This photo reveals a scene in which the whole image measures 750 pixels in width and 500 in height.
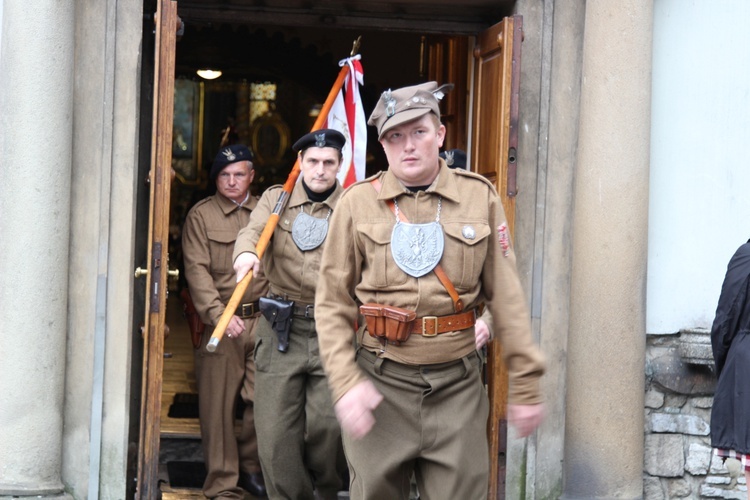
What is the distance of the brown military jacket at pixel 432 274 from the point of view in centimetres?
425

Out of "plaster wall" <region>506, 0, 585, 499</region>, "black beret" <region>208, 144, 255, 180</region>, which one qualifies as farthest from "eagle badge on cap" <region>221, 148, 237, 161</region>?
"plaster wall" <region>506, 0, 585, 499</region>

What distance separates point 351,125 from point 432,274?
2.58 metres

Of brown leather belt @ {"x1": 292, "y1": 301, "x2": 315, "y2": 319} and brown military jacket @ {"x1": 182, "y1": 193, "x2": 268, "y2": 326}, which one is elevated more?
brown military jacket @ {"x1": 182, "y1": 193, "x2": 268, "y2": 326}

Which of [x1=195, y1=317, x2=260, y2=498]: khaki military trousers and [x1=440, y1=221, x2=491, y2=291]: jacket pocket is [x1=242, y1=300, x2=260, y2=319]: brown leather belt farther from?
[x1=440, y1=221, x2=491, y2=291]: jacket pocket

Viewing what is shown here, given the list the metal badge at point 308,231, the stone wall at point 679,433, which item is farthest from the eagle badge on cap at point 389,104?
the stone wall at point 679,433

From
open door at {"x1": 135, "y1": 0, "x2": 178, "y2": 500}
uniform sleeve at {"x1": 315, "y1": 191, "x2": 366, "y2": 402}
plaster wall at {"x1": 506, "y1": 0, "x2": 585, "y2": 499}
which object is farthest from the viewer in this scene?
plaster wall at {"x1": 506, "y1": 0, "x2": 585, "y2": 499}

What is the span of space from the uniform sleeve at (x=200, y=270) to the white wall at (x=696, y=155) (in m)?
2.30

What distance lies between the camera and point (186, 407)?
8.82m

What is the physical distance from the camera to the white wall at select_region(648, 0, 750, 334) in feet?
20.8

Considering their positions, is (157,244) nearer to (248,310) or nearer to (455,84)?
(248,310)

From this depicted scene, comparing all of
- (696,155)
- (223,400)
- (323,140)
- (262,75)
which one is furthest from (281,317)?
(262,75)

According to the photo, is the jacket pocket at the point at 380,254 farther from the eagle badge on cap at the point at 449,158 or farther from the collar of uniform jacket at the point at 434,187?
the eagle badge on cap at the point at 449,158

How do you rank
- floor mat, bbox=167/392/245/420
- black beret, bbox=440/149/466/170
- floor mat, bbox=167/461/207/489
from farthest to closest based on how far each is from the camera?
1. floor mat, bbox=167/392/245/420
2. floor mat, bbox=167/461/207/489
3. black beret, bbox=440/149/466/170

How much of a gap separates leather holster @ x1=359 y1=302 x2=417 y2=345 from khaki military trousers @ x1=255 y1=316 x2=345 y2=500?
157 centimetres
